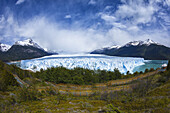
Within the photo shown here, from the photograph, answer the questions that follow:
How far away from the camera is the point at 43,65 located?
38.8 meters

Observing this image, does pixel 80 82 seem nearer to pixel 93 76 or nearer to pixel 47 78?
pixel 93 76

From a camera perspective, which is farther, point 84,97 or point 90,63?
point 90,63

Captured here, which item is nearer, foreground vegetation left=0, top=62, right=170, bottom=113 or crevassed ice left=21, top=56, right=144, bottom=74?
foreground vegetation left=0, top=62, right=170, bottom=113

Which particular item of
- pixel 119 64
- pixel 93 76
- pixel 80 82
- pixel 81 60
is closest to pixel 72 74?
pixel 80 82

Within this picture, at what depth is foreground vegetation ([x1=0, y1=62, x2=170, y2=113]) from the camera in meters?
4.98

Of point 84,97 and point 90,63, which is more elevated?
point 90,63

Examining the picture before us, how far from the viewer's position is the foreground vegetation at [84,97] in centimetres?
498

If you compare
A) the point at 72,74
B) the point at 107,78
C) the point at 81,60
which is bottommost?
the point at 107,78

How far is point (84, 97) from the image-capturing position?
12.9 meters

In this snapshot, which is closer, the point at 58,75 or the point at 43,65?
the point at 58,75

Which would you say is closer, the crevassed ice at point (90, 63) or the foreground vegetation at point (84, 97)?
the foreground vegetation at point (84, 97)

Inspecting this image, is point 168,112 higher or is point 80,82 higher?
point 168,112

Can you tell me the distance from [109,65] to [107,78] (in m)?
11.7

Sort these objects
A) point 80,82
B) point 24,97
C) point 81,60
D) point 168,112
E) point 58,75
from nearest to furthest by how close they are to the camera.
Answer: point 168,112
point 24,97
point 80,82
point 58,75
point 81,60
